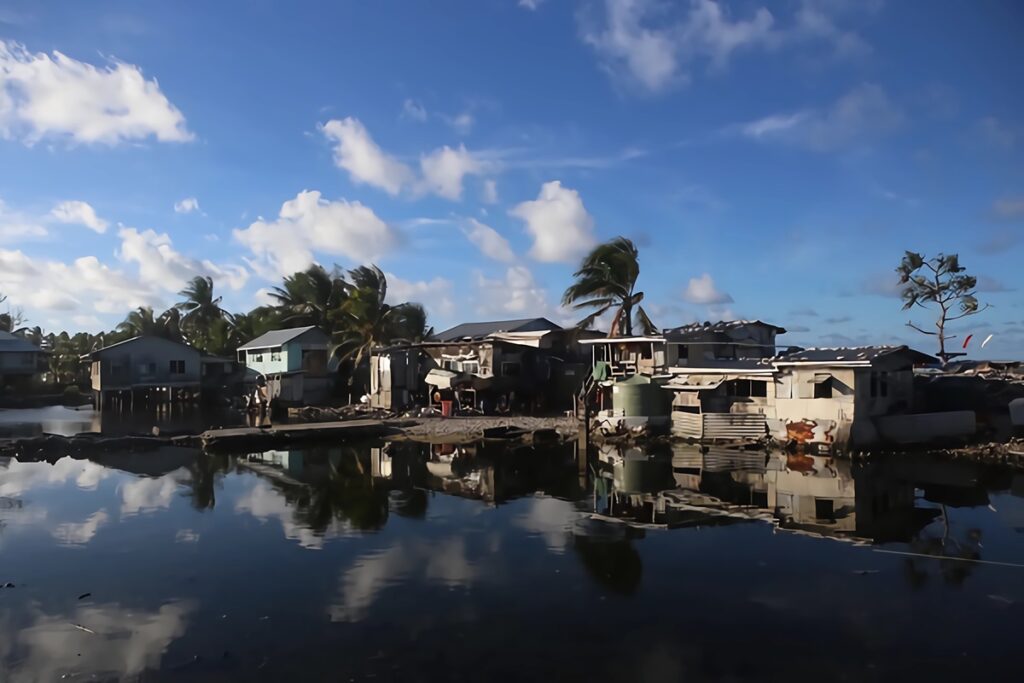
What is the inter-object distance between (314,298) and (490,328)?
1882 centimetres

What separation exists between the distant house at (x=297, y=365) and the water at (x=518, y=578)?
89.0 ft

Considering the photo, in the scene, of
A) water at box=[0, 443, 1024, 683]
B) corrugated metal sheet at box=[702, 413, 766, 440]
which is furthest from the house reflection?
corrugated metal sheet at box=[702, 413, 766, 440]

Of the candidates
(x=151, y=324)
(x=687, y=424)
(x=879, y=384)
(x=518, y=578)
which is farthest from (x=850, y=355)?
(x=151, y=324)

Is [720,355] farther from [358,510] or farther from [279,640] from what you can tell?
[279,640]

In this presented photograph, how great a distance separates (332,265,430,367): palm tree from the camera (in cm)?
4891

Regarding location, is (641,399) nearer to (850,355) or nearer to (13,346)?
(850,355)

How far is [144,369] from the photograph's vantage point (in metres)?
54.9

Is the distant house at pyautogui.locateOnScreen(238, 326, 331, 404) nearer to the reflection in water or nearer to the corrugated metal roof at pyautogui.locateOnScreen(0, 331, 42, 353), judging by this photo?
the corrugated metal roof at pyautogui.locateOnScreen(0, 331, 42, 353)

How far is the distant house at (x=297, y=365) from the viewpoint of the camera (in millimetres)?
50750

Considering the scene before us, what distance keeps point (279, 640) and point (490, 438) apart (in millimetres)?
22425

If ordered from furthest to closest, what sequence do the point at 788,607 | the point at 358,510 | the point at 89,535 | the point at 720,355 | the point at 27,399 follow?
the point at 27,399, the point at 720,355, the point at 358,510, the point at 89,535, the point at 788,607

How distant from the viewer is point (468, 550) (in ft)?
49.5

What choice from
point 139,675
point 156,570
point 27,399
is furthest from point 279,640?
point 27,399

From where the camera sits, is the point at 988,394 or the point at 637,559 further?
the point at 988,394
